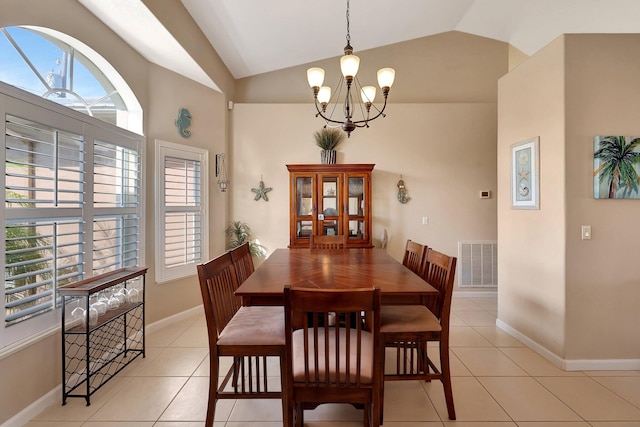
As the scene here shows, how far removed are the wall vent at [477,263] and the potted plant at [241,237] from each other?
2.86 metres

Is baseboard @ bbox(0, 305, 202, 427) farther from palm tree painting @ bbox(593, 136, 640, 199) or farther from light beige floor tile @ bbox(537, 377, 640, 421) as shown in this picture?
palm tree painting @ bbox(593, 136, 640, 199)

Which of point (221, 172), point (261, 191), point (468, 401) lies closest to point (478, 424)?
point (468, 401)

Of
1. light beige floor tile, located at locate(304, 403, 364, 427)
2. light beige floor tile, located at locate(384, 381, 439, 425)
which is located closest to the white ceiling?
light beige floor tile, located at locate(304, 403, 364, 427)

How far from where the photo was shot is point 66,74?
229cm

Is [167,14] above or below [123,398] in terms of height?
above

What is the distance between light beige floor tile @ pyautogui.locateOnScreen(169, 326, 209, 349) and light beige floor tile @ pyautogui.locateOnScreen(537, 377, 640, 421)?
2818 mm

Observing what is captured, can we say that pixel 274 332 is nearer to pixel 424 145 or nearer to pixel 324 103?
pixel 324 103

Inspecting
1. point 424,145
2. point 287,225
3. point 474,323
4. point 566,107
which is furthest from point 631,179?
point 287,225

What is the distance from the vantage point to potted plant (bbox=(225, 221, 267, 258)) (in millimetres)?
4102

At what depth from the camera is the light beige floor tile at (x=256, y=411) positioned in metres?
1.83

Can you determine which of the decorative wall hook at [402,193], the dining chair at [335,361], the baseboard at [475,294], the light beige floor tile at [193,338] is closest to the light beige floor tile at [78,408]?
the light beige floor tile at [193,338]

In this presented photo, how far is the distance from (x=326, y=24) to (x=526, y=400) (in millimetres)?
4052

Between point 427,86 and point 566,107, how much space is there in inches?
95.6

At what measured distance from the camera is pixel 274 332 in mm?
1712
